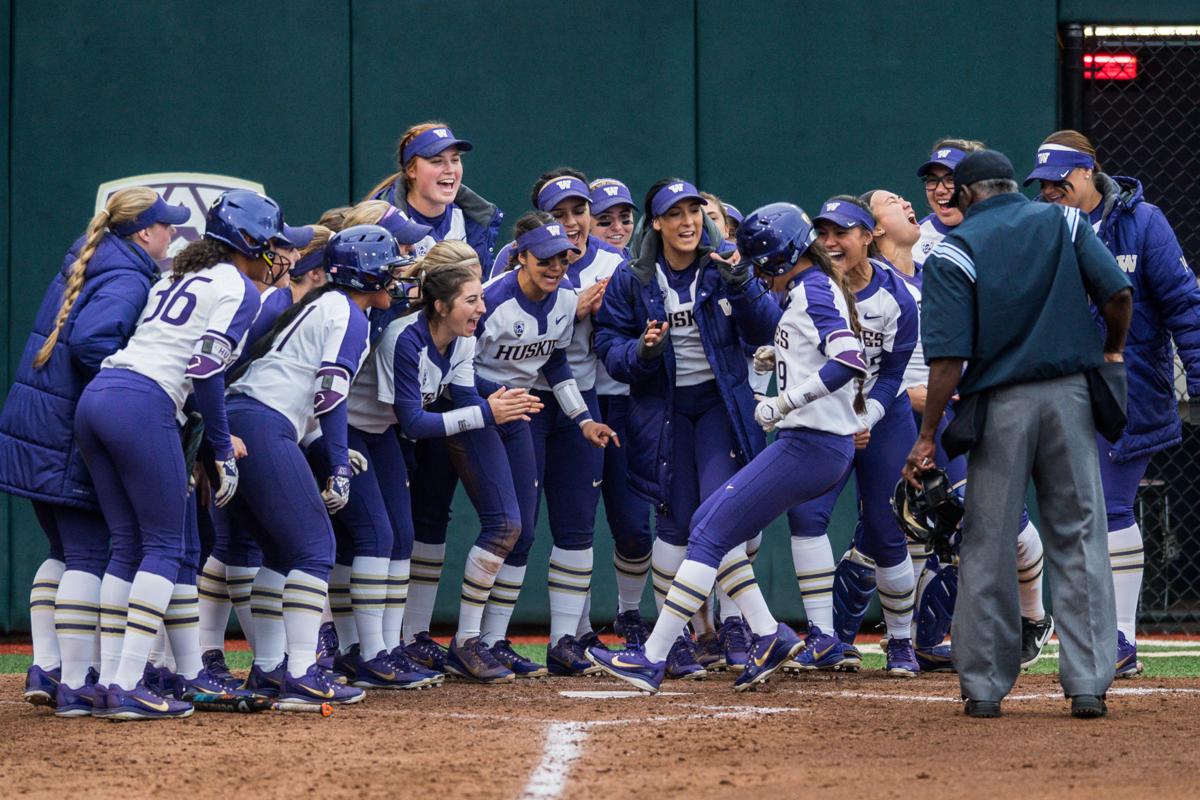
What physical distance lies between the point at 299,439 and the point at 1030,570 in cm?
315

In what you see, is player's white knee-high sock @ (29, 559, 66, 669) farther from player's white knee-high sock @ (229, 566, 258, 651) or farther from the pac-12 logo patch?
the pac-12 logo patch

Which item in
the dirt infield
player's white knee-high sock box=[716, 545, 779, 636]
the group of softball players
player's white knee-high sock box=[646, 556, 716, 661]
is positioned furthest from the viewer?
player's white knee-high sock box=[716, 545, 779, 636]

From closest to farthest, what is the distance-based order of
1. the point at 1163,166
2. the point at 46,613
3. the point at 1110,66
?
the point at 46,613
the point at 1110,66
the point at 1163,166

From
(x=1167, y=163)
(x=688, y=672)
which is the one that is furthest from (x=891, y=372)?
(x=1167, y=163)

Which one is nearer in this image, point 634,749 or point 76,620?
point 634,749

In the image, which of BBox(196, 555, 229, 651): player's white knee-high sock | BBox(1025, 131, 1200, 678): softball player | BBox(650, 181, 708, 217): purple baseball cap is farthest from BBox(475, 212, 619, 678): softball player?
BBox(1025, 131, 1200, 678): softball player

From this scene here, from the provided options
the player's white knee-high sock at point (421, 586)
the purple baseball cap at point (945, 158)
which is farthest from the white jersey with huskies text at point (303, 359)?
the purple baseball cap at point (945, 158)

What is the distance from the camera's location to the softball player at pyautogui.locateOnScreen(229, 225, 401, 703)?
629 centimetres

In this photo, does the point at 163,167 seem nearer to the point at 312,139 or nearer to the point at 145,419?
the point at 312,139

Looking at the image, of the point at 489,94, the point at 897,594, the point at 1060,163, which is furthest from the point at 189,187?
A: the point at 1060,163

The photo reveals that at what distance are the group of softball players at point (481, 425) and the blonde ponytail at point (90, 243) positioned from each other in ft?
0.04

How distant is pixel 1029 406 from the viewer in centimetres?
572

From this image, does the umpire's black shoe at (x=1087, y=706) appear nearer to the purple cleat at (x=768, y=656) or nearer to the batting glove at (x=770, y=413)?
the purple cleat at (x=768, y=656)

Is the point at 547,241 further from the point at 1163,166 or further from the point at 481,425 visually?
the point at 1163,166
